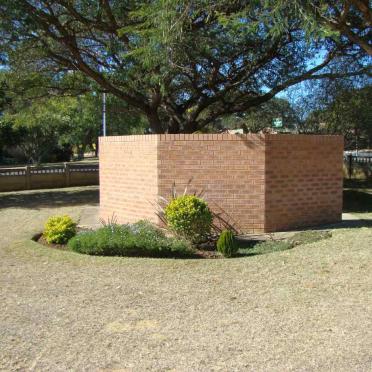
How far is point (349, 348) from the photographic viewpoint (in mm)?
4695

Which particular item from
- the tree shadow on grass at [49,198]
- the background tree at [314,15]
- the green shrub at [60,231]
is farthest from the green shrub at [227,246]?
the tree shadow on grass at [49,198]

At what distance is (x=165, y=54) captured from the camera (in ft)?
40.8

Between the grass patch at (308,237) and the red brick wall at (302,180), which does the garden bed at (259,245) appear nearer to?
the grass patch at (308,237)

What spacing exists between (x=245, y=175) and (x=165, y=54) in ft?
12.4

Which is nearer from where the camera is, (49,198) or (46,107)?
(49,198)

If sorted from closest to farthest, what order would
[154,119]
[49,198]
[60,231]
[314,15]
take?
[314,15], [60,231], [154,119], [49,198]

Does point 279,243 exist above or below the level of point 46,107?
below

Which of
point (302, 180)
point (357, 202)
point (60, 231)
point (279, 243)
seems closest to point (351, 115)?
point (357, 202)

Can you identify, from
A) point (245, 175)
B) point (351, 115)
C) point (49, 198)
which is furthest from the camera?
point (351, 115)

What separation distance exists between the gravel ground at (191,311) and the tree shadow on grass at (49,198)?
871 centimetres

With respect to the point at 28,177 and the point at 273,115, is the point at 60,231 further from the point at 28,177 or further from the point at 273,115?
the point at 273,115

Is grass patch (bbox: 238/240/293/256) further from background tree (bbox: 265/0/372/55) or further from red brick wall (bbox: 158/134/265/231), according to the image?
background tree (bbox: 265/0/372/55)

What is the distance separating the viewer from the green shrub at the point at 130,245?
29.1ft

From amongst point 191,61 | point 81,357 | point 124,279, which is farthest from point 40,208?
point 81,357
